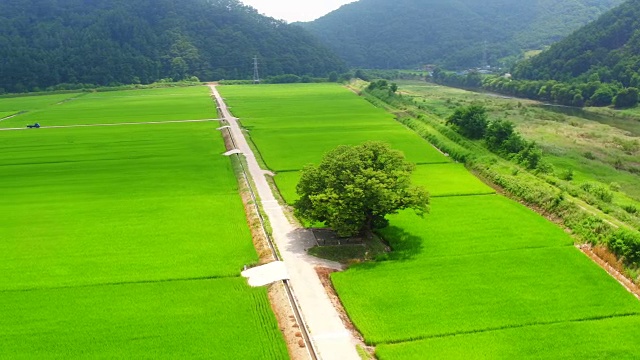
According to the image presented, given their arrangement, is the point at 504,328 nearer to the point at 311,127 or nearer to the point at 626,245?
the point at 626,245

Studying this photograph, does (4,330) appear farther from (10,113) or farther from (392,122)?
(10,113)

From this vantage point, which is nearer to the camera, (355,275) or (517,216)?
(355,275)

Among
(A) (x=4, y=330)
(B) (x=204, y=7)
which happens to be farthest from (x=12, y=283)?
(B) (x=204, y=7)

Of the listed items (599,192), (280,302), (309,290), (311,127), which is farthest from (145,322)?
(311,127)

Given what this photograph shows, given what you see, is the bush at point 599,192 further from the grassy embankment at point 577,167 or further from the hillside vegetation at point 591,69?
the hillside vegetation at point 591,69

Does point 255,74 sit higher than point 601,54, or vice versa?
point 601,54

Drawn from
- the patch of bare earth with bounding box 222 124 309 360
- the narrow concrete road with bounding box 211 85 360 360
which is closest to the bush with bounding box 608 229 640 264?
the narrow concrete road with bounding box 211 85 360 360
